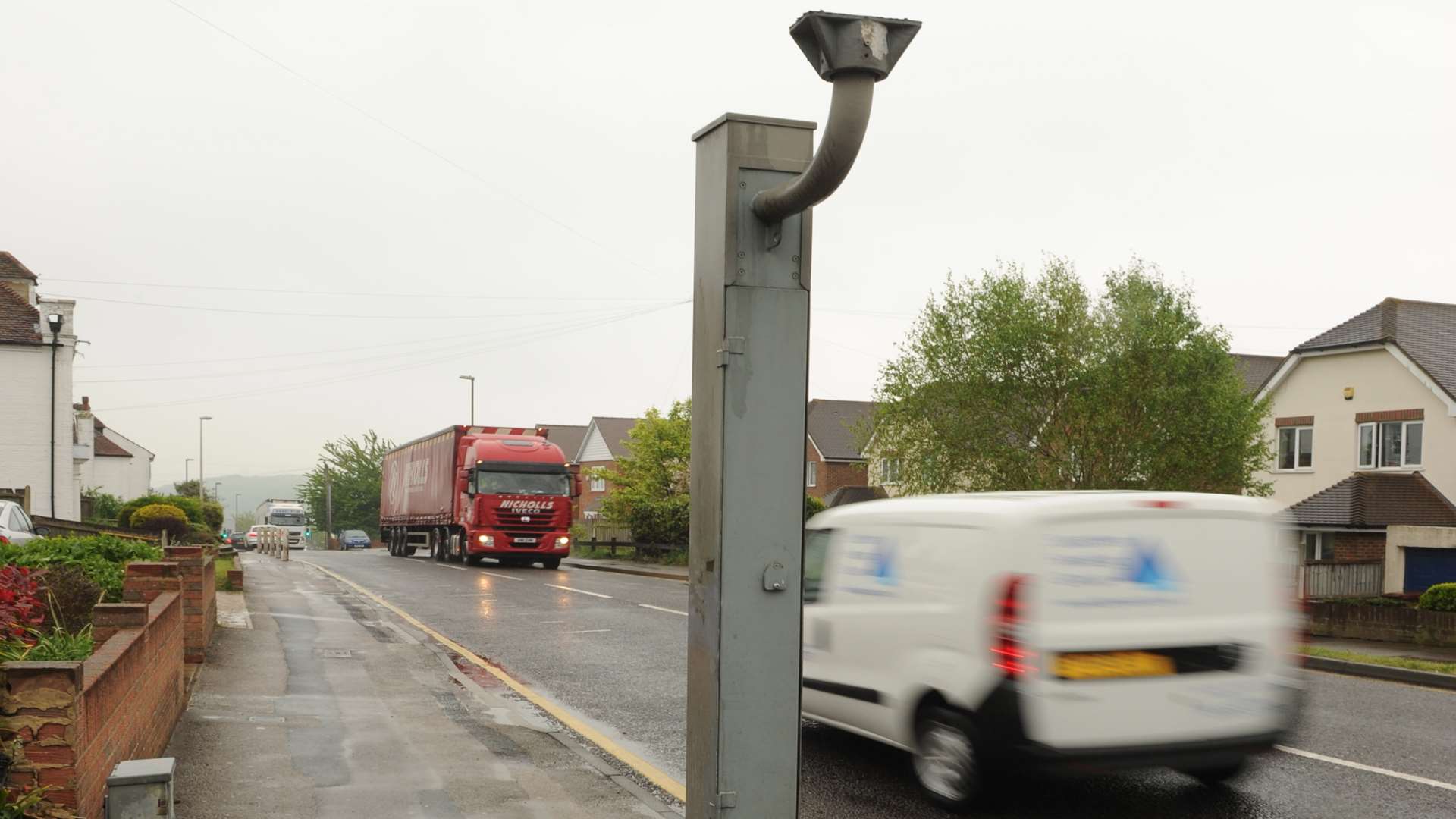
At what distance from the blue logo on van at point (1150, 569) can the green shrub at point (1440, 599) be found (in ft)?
48.0

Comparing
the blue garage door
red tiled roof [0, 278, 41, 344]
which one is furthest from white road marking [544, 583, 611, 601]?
red tiled roof [0, 278, 41, 344]

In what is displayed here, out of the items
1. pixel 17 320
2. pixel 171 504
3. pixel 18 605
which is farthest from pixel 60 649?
pixel 17 320

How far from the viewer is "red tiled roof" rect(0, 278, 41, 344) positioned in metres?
41.2

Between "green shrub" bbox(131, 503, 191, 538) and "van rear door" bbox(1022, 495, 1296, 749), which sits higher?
"van rear door" bbox(1022, 495, 1296, 749)

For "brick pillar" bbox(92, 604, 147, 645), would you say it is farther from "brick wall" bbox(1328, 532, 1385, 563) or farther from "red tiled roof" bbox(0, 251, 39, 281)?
"red tiled roof" bbox(0, 251, 39, 281)

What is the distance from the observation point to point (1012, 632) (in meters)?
6.26

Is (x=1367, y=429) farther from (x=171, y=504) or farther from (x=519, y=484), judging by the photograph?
(x=171, y=504)

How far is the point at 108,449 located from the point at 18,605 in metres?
80.4

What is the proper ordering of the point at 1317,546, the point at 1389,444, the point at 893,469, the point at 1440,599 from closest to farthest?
the point at 1440,599 < the point at 1317,546 < the point at 1389,444 < the point at 893,469

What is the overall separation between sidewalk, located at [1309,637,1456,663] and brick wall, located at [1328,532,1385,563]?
568 inches

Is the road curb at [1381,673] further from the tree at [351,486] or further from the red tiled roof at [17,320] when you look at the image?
the tree at [351,486]

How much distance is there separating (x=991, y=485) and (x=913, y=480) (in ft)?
8.80

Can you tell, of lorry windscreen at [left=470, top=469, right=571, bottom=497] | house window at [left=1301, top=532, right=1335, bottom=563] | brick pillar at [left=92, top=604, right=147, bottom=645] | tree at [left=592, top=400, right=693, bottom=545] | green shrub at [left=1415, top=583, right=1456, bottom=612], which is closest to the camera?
brick pillar at [left=92, top=604, right=147, bottom=645]

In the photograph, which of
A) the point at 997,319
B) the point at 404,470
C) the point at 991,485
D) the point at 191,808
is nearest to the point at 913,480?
the point at 991,485
